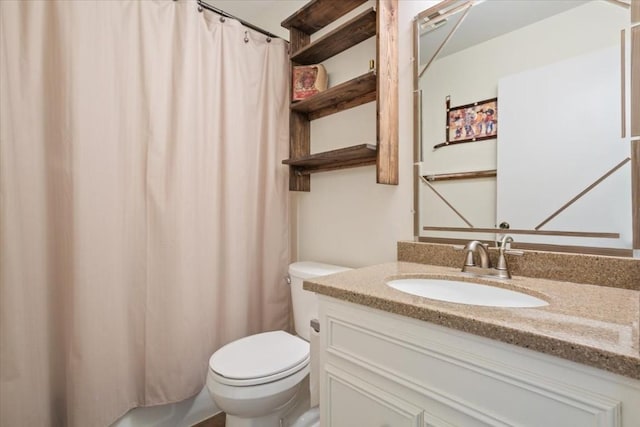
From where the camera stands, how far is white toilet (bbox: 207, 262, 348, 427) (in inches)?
42.7

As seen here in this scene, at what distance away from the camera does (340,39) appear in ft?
4.79

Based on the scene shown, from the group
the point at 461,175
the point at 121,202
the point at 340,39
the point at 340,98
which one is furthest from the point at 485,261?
the point at 121,202

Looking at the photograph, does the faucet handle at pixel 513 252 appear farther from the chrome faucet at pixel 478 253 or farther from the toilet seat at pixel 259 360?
the toilet seat at pixel 259 360

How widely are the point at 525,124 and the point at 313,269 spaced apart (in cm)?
106

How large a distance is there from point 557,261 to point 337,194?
0.98m

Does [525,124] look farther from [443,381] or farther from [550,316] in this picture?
[443,381]

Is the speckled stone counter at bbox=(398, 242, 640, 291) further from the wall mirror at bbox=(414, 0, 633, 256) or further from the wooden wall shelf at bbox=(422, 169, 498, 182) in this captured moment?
the wooden wall shelf at bbox=(422, 169, 498, 182)

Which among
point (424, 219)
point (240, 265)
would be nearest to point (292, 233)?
point (240, 265)

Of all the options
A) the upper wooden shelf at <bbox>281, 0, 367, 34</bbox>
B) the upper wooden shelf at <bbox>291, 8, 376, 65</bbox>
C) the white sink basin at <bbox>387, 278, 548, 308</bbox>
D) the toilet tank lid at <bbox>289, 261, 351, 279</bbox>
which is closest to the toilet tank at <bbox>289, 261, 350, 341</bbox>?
the toilet tank lid at <bbox>289, 261, 351, 279</bbox>

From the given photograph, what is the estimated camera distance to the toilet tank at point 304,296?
1.41 m

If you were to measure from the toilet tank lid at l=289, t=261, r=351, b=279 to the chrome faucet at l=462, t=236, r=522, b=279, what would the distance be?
58 cm

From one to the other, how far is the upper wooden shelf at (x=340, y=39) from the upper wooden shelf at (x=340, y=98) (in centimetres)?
26

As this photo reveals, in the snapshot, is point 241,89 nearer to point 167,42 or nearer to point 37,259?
point 167,42

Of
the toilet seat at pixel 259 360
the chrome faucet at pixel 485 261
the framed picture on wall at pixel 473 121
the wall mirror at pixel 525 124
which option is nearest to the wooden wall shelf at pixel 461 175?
the wall mirror at pixel 525 124
